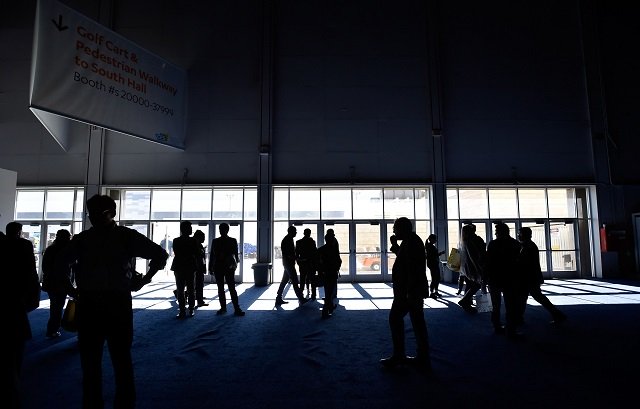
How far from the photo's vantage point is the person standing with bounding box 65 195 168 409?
2252 mm

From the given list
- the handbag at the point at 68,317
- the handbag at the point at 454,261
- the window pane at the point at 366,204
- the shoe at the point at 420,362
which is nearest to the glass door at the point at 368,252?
the window pane at the point at 366,204

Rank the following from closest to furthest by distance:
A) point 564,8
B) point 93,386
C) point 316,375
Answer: point 93,386
point 316,375
point 564,8

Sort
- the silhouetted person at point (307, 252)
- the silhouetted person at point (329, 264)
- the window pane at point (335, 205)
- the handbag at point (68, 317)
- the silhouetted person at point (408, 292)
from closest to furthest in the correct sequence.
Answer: the handbag at point (68, 317) → the silhouetted person at point (408, 292) → the silhouetted person at point (329, 264) → the silhouetted person at point (307, 252) → the window pane at point (335, 205)

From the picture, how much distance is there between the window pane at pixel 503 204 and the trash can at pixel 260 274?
8.00 metres

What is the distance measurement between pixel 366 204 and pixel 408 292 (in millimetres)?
8370

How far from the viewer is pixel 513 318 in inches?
190

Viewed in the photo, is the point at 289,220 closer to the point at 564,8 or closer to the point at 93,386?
the point at 93,386

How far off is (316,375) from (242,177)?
8825 millimetres

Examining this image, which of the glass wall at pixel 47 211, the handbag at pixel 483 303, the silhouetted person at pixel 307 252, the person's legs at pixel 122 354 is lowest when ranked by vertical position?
the handbag at pixel 483 303

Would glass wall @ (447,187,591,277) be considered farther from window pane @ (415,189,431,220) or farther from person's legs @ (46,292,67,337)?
person's legs @ (46,292,67,337)

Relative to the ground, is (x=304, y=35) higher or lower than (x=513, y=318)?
higher

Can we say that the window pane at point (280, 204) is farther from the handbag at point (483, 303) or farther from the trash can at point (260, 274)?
the handbag at point (483, 303)

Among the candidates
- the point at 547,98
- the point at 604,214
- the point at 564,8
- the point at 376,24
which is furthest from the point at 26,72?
the point at 604,214

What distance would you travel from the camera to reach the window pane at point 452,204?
1184 centimetres
